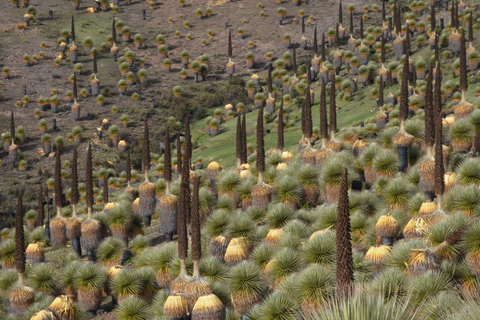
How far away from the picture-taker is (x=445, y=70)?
163 ft

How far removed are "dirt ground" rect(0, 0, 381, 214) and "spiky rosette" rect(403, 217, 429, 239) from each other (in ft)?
116

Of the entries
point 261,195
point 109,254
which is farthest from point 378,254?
point 109,254

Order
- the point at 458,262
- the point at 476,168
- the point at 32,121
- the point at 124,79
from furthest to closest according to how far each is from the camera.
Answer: the point at 124,79, the point at 32,121, the point at 476,168, the point at 458,262

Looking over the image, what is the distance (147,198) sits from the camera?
33188 mm

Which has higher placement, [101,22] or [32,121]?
[101,22]

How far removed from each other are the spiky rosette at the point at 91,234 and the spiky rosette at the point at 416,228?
605 inches

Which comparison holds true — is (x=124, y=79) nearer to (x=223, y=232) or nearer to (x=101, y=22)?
(x=101, y=22)

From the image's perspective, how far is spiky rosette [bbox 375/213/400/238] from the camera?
22.1 meters

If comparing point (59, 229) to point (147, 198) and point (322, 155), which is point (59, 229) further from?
point (322, 155)

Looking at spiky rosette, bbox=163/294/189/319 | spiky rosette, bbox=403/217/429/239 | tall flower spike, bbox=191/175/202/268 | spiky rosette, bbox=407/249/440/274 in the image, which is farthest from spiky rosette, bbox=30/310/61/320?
spiky rosette, bbox=407/249/440/274

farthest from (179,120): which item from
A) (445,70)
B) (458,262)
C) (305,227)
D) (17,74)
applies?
(458,262)

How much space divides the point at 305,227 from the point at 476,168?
20.1 ft

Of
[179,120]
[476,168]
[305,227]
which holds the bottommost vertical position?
[179,120]

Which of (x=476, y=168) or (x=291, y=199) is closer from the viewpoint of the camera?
(x=476, y=168)
